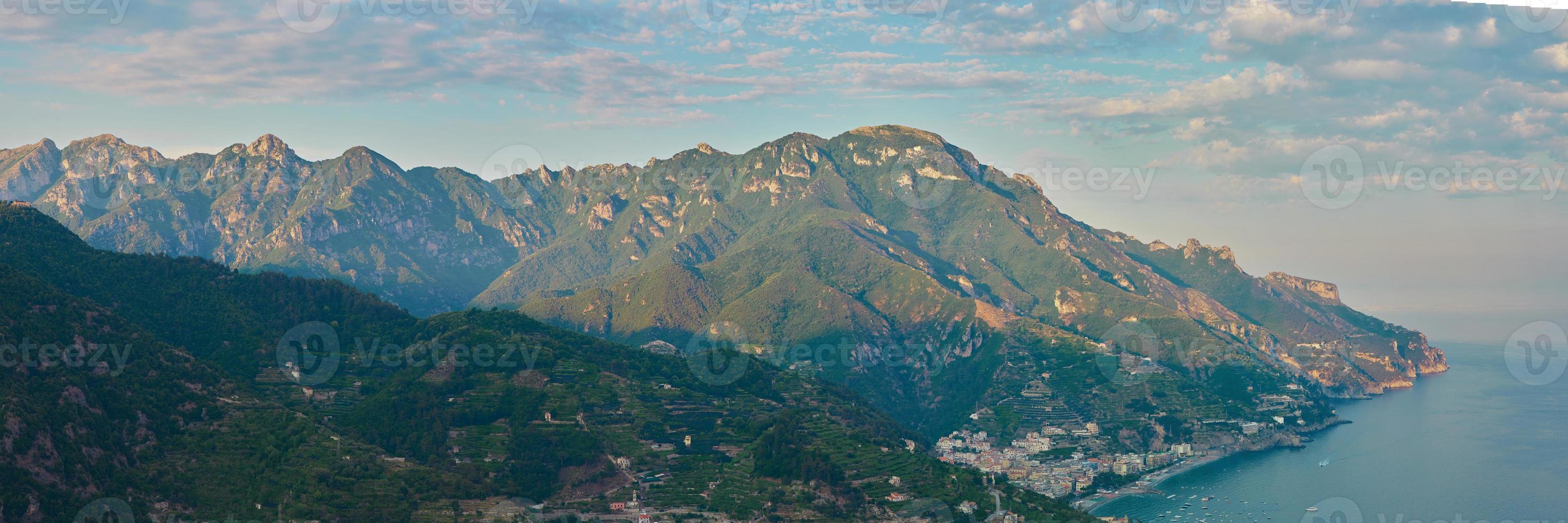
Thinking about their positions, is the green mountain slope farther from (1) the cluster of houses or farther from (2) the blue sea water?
(2) the blue sea water

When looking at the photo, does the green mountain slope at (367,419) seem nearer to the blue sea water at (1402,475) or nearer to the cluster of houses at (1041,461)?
the cluster of houses at (1041,461)

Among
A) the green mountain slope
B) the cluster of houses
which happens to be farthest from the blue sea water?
the green mountain slope

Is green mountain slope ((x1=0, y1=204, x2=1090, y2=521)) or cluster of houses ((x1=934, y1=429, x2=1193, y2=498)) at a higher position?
green mountain slope ((x1=0, y1=204, x2=1090, y2=521))

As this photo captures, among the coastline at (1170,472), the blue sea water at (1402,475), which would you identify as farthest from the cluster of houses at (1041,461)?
the blue sea water at (1402,475)

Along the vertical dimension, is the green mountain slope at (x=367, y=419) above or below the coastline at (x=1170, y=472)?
above

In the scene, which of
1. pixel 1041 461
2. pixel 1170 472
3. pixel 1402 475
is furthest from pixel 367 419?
pixel 1402 475

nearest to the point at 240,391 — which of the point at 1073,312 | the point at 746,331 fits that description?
the point at 746,331

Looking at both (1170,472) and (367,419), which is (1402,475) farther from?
(367,419)

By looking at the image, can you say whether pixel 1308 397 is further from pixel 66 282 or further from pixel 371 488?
pixel 66 282
